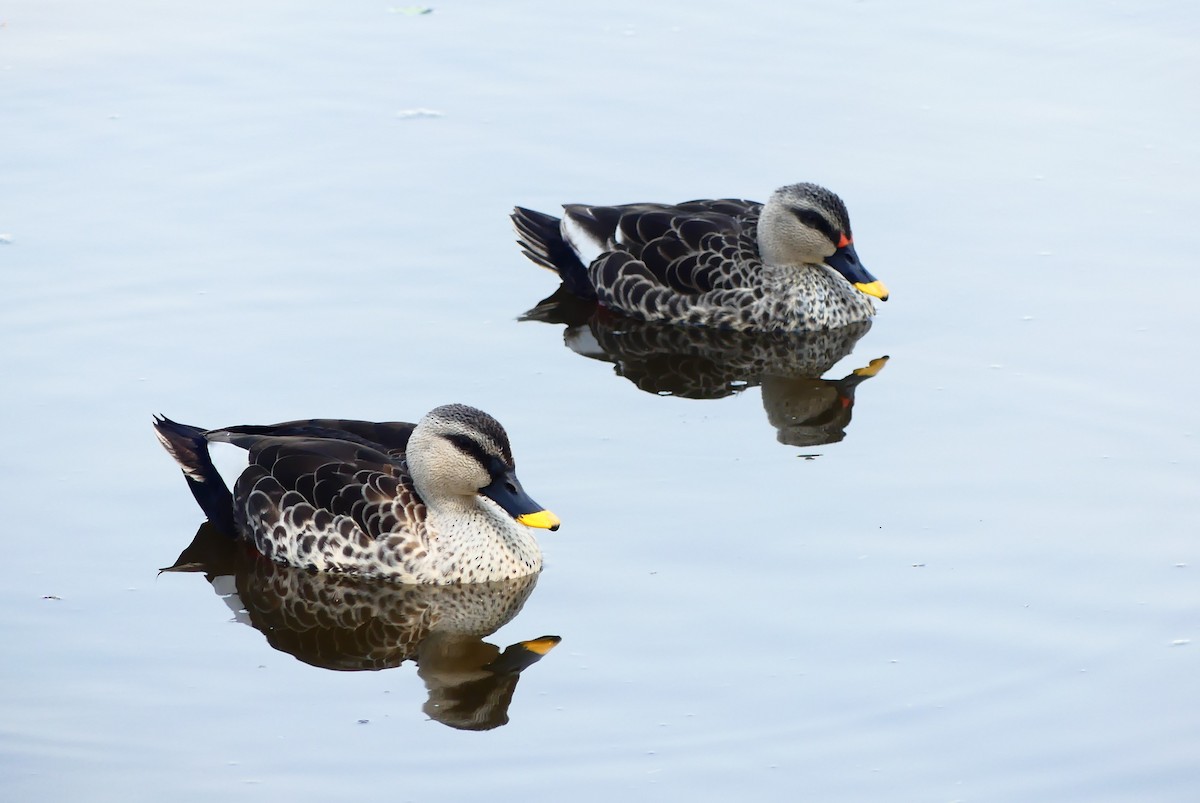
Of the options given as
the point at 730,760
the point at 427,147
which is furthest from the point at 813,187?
the point at 730,760

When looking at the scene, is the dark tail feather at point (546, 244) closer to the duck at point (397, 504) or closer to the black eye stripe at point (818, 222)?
the black eye stripe at point (818, 222)

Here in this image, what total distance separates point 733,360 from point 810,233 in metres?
1.16

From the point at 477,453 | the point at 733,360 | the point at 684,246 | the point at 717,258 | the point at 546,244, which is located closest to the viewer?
the point at 477,453

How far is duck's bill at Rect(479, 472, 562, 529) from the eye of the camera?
1047 cm

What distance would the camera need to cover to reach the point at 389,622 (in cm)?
1054

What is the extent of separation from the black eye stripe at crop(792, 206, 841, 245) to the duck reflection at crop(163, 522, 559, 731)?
4.49m

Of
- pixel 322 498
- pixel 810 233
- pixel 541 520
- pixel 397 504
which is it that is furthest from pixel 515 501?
pixel 810 233

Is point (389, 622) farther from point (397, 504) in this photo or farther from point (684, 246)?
point (684, 246)

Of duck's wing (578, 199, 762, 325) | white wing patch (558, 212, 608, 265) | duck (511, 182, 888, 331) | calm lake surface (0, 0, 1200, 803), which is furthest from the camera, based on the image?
white wing patch (558, 212, 608, 265)

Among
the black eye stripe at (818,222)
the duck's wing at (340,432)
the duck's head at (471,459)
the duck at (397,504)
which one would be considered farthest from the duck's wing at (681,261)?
the duck's head at (471,459)

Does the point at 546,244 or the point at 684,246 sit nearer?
the point at 684,246

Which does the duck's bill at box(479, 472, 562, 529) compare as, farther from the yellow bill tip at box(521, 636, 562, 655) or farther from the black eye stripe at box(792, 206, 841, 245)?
the black eye stripe at box(792, 206, 841, 245)

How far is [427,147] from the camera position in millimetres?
16328

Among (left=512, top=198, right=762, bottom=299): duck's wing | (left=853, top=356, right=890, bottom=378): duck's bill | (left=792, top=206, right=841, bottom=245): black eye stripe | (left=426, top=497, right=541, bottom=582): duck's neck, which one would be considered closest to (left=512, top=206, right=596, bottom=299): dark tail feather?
(left=512, top=198, right=762, bottom=299): duck's wing
